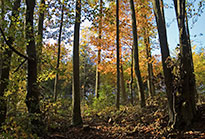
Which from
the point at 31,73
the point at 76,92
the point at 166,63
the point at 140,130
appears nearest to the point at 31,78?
the point at 31,73

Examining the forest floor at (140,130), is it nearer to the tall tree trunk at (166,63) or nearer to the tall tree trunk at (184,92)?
the tall tree trunk at (184,92)

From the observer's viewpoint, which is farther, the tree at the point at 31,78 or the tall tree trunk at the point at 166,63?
the tall tree trunk at the point at 166,63

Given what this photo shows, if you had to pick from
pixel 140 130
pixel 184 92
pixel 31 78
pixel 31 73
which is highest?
pixel 31 73

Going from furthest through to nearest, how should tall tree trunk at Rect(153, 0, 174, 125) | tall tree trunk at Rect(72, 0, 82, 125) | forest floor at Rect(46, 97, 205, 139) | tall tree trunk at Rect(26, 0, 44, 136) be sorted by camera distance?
tall tree trunk at Rect(72, 0, 82, 125), tall tree trunk at Rect(153, 0, 174, 125), tall tree trunk at Rect(26, 0, 44, 136), forest floor at Rect(46, 97, 205, 139)

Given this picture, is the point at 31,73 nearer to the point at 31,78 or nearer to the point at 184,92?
the point at 31,78

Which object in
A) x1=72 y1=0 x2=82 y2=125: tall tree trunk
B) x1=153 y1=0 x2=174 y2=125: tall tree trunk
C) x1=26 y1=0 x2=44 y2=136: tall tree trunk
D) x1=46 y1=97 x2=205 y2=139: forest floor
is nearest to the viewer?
x1=46 y1=97 x2=205 y2=139: forest floor

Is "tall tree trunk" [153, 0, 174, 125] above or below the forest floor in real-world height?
above

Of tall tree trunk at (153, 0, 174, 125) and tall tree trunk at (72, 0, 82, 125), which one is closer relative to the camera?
tall tree trunk at (153, 0, 174, 125)

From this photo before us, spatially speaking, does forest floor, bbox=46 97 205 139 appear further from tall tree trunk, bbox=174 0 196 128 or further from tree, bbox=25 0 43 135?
tree, bbox=25 0 43 135

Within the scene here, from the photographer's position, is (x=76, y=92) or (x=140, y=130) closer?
(x=140, y=130)

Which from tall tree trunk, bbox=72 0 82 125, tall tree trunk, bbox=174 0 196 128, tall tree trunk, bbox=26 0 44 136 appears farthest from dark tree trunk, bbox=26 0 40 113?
tall tree trunk, bbox=174 0 196 128

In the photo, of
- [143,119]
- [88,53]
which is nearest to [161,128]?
[143,119]

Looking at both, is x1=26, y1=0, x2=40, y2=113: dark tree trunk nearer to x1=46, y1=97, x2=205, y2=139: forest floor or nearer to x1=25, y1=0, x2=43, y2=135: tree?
x1=25, y1=0, x2=43, y2=135: tree

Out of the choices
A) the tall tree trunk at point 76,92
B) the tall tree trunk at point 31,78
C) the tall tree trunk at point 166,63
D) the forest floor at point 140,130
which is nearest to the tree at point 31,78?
the tall tree trunk at point 31,78
